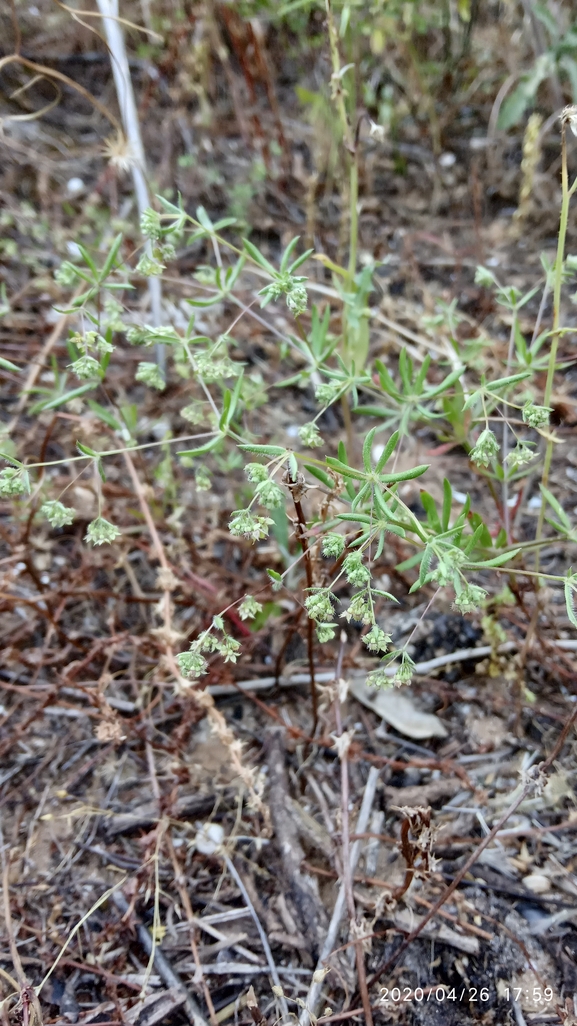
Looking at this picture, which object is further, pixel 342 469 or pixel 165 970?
pixel 165 970

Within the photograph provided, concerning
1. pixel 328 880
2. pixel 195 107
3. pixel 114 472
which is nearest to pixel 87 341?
pixel 114 472

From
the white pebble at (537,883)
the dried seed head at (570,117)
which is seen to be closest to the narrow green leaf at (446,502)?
the dried seed head at (570,117)

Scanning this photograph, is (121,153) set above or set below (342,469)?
above

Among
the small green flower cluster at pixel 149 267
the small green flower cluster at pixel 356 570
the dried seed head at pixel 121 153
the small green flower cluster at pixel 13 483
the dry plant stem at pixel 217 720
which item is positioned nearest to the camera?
the small green flower cluster at pixel 356 570

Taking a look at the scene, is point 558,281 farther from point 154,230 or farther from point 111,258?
point 111,258

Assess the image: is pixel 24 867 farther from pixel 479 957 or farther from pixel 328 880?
pixel 479 957

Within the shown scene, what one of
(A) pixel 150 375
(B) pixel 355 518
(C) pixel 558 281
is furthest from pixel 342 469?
(C) pixel 558 281

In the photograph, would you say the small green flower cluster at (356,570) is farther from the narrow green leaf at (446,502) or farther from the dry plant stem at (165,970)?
the dry plant stem at (165,970)
